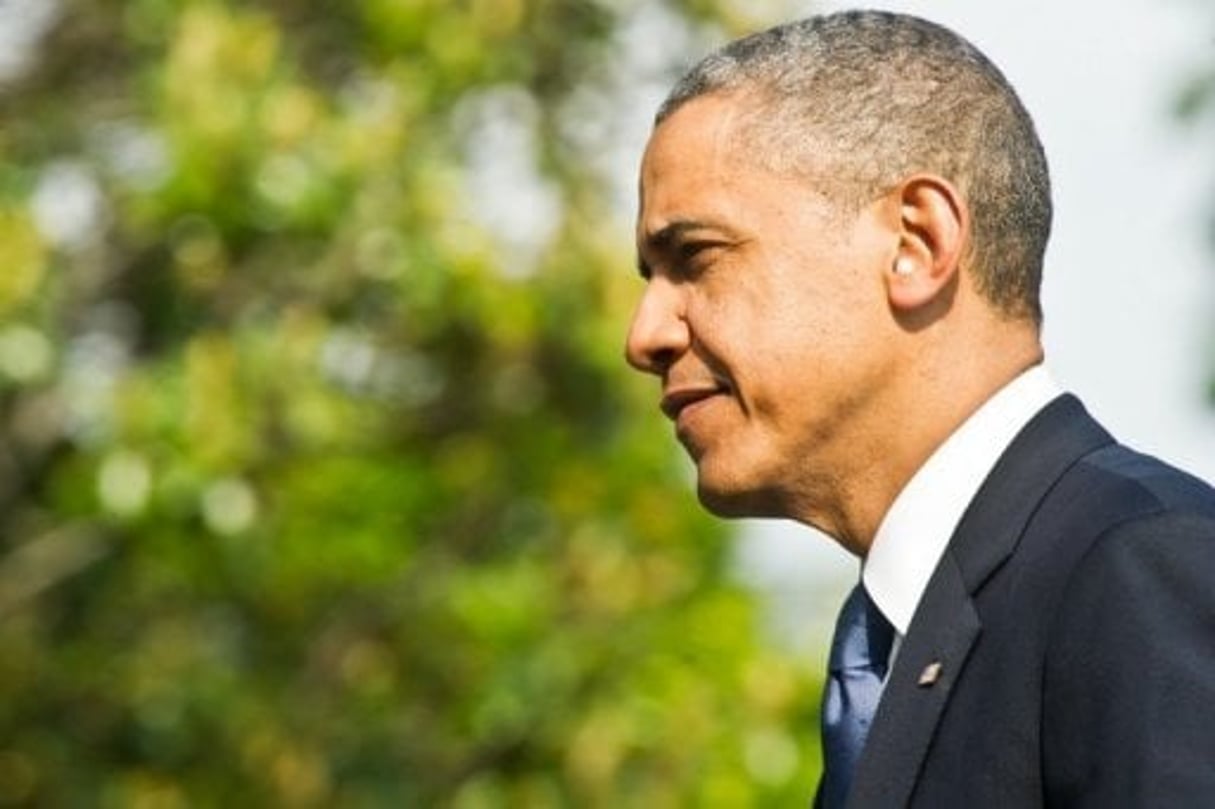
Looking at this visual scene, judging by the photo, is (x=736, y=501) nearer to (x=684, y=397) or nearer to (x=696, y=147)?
(x=684, y=397)

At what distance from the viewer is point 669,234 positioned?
3451 mm

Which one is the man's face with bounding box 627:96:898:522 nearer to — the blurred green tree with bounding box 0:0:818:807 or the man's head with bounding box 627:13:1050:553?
the man's head with bounding box 627:13:1050:553

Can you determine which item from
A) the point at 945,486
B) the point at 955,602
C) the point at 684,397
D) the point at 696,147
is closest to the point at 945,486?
the point at 945,486

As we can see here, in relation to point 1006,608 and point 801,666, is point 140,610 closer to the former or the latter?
point 801,666

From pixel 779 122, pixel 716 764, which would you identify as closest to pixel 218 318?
pixel 716 764

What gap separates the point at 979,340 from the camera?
335cm

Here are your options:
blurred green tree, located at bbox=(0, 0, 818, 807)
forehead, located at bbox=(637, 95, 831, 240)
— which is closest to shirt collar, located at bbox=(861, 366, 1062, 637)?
forehead, located at bbox=(637, 95, 831, 240)

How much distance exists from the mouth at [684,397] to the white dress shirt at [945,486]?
21cm

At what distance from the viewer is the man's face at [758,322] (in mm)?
3352

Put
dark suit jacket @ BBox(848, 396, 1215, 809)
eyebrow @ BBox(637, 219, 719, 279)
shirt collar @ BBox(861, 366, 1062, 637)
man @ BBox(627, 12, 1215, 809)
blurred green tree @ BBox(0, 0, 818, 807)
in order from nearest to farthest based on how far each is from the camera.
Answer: dark suit jacket @ BBox(848, 396, 1215, 809) → man @ BBox(627, 12, 1215, 809) → shirt collar @ BBox(861, 366, 1062, 637) → eyebrow @ BBox(637, 219, 719, 279) → blurred green tree @ BBox(0, 0, 818, 807)

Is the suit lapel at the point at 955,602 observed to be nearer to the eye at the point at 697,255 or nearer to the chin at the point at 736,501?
the chin at the point at 736,501

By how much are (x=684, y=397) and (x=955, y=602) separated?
0.37 metres

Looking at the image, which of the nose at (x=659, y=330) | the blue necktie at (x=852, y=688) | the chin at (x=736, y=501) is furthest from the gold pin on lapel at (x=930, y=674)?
the nose at (x=659, y=330)

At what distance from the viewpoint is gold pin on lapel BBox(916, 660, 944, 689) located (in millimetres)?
3207
